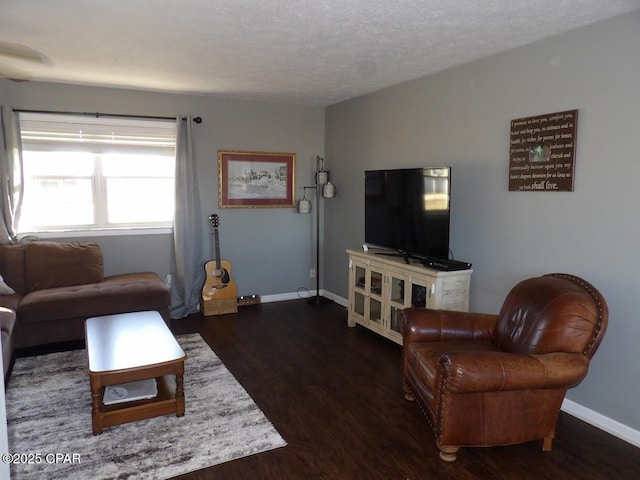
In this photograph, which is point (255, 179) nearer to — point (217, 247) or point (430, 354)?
point (217, 247)

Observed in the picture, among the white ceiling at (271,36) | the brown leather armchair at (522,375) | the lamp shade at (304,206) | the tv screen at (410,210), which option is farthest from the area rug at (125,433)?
the lamp shade at (304,206)

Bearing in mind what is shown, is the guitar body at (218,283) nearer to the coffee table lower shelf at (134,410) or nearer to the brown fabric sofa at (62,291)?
the brown fabric sofa at (62,291)

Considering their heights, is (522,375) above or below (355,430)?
above

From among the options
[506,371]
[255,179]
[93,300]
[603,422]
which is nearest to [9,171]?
[93,300]

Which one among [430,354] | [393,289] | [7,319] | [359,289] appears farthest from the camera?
[359,289]

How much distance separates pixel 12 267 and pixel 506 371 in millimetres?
4039

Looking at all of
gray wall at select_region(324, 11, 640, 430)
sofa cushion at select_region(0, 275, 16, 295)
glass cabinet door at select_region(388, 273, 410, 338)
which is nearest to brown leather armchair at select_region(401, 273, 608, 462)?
gray wall at select_region(324, 11, 640, 430)

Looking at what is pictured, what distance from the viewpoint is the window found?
4355mm

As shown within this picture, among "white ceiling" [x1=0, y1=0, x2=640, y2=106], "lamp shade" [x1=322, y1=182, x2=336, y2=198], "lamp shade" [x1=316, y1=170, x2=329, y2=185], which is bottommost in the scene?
"lamp shade" [x1=322, y1=182, x2=336, y2=198]

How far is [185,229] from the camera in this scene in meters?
4.85

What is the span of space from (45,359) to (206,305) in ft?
5.26

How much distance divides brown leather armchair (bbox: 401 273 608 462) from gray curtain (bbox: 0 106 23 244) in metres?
3.81

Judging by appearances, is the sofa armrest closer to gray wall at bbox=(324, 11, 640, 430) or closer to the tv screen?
the tv screen

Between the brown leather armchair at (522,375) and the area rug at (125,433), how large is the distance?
36.8 inches
